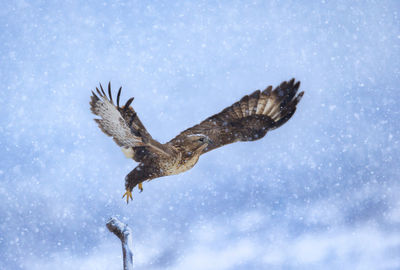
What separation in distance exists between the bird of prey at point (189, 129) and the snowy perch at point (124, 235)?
1650 mm

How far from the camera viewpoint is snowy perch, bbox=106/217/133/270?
3.82 meters

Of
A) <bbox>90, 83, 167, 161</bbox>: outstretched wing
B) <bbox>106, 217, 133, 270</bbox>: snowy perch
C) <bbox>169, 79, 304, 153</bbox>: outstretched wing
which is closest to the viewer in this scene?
<bbox>106, 217, 133, 270</bbox>: snowy perch

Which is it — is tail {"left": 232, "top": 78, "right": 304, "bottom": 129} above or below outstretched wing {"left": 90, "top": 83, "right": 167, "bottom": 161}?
above

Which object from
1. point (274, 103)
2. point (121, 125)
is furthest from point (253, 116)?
point (121, 125)

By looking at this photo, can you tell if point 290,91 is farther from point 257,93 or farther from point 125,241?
point 125,241

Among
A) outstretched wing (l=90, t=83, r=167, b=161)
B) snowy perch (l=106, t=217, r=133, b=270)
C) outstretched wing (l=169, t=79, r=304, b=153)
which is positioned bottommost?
snowy perch (l=106, t=217, r=133, b=270)

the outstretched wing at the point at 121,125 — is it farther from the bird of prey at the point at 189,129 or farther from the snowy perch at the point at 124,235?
the snowy perch at the point at 124,235

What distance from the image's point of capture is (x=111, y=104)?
19.8ft

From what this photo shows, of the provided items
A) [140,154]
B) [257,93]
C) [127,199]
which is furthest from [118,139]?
[257,93]

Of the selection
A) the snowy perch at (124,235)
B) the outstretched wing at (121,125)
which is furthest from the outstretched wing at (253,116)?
the snowy perch at (124,235)

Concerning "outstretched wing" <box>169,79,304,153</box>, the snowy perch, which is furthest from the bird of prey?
the snowy perch

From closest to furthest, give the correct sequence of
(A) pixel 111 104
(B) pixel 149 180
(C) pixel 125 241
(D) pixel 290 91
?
1. (C) pixel 125 241
2. (A) pixel 111 104
3. (B) pixel 149 180
4. (D) pixel 290 91

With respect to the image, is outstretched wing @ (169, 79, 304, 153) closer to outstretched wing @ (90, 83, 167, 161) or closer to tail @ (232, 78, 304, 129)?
tail @ (232, 78, 304, 129)

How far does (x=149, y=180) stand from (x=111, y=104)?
5.60ft
